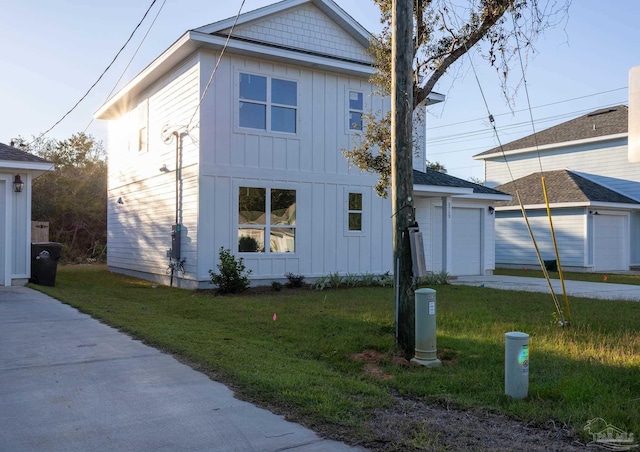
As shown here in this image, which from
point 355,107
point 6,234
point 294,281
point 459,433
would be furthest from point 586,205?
point 459,433

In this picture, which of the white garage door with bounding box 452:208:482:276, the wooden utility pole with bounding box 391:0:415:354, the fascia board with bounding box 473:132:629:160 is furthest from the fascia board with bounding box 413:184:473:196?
the wooden utility pole with bounding box 391:0:415:354

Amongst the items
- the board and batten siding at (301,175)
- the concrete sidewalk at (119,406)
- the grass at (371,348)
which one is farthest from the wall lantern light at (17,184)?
the concrete sidewalk at (119,406)

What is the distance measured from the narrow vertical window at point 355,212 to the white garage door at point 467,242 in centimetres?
509

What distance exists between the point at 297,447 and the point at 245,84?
11984 mm

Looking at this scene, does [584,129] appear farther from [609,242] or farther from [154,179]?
[154,179]

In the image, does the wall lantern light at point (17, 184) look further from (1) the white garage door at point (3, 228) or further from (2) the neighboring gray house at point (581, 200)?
(2) the neighboring gray house at point (581, 200)

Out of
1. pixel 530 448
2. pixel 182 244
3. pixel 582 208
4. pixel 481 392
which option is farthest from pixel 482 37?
pixel 582 208

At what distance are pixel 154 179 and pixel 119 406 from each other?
42.7 feet

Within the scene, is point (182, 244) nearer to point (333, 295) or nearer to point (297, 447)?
point (333, 295)

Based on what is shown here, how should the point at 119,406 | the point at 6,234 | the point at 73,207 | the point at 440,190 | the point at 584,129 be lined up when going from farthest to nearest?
1. the point at 584,129
2. the point at 73,207
3. the point at 440,190
4. the point at 6,234
5. the point at 119,406

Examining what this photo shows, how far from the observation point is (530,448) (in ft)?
13.4

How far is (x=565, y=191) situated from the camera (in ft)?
82.6

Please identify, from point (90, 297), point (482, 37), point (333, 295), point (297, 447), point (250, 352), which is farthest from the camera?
point (333, 295)

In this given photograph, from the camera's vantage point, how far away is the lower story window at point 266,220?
14.7 metres
